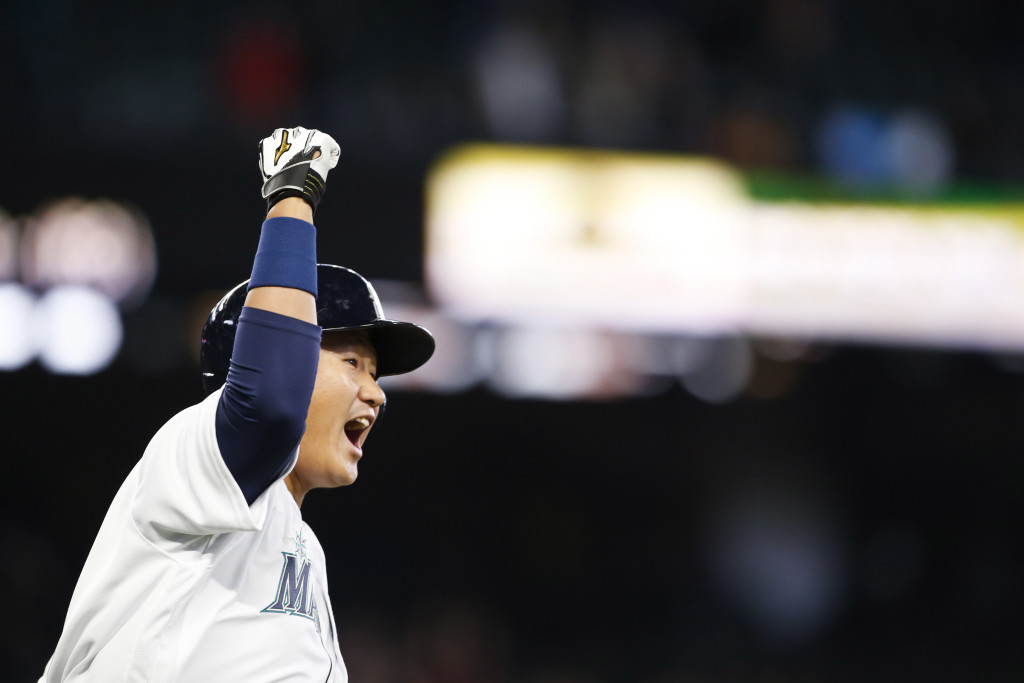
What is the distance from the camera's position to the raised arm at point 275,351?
1.50m

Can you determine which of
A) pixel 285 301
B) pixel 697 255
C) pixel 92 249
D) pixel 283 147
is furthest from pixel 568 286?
pixel 285 301

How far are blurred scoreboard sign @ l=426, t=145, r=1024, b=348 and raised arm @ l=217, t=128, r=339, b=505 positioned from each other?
15.3 feet

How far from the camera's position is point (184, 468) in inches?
59.8

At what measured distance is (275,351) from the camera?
1.53 meters

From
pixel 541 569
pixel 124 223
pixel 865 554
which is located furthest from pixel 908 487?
pixel 124 223

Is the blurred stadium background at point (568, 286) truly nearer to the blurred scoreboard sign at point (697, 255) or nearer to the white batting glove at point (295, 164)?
the blurred scoreboard sign at point (697, 255)

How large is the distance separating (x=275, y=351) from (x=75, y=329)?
4894mm

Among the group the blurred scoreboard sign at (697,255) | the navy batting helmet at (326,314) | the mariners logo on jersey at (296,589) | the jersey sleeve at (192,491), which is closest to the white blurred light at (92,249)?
the blurred scoreboard sign at (697,255)

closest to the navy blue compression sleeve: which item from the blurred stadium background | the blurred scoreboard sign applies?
the blurred stadium background

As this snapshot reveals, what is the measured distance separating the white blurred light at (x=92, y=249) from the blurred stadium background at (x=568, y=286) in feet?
0.05

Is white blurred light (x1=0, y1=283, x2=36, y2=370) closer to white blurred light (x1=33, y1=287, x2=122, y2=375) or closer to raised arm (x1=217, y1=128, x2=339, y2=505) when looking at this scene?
white blurred light (x1=33, y1=287, x2=122, y2=375)

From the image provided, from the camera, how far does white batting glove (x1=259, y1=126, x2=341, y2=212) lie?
1680 mm

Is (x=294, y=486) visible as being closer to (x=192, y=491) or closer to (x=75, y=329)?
(x=192, y=491)

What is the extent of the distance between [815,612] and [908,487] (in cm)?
135
